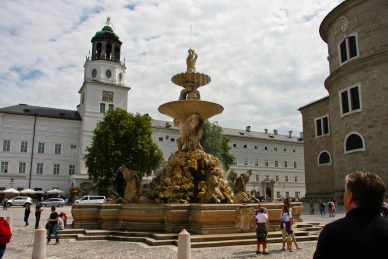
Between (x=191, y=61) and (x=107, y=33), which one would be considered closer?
(x=191, y=61)

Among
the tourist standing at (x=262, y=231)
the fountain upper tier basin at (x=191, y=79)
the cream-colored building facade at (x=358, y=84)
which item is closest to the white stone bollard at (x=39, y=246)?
the tourist standing at (x=262, y=231)

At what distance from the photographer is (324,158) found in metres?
37.1

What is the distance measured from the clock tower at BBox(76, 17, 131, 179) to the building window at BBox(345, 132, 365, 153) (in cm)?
3874

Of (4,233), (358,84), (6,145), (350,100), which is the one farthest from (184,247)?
(6,145)

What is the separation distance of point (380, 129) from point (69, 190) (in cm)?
4472

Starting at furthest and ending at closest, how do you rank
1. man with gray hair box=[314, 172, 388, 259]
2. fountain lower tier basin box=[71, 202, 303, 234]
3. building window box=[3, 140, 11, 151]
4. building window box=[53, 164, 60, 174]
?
building window box=[53, 164, 60, 174], building window box=[3, 140, 11, 151], fountain lower tier basin box=[71, 202, 303, 234], man with gray hair box=[314, 172, 388, 259]

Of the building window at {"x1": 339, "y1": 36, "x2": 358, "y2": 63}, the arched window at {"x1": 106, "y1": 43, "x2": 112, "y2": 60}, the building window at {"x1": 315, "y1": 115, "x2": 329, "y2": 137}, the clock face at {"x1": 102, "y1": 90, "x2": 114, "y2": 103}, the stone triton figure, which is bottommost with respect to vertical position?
the stone triton figure

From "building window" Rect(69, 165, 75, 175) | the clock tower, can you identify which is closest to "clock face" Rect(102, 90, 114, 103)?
the clock tower

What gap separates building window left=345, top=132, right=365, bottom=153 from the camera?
28.2 meters

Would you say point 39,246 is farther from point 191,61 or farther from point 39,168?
point 39,168

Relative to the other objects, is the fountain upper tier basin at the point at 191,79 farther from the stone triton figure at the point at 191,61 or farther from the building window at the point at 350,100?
the building window at the point at 350,100

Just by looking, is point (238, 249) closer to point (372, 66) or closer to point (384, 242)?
point (384, 242)

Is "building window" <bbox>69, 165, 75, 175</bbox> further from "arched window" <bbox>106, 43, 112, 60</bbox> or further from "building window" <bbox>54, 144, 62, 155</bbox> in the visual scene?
"arched window" <bbox>106, 43, 112, 60</bbox>

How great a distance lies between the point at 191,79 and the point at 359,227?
14.4 m
